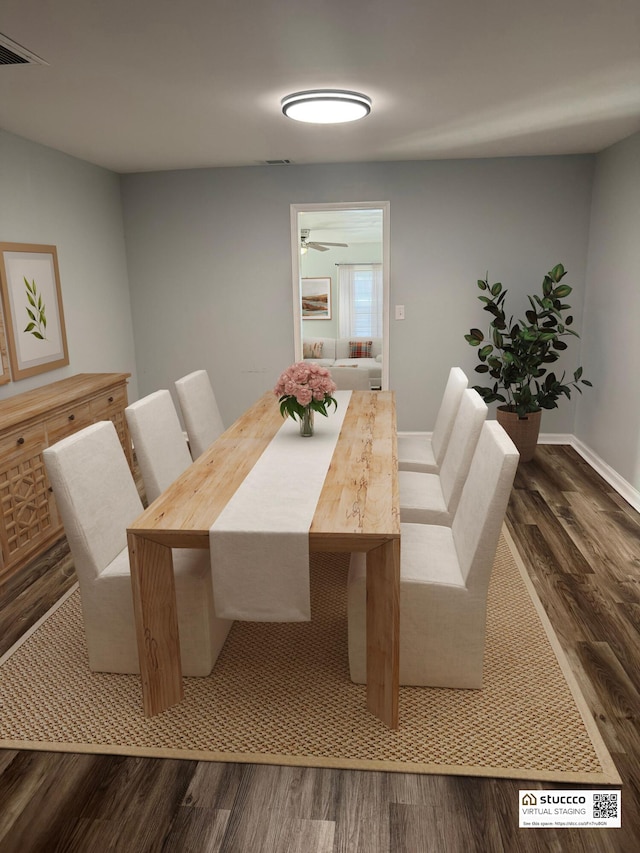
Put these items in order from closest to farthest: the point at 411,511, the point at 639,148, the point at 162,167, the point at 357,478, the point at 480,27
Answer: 1. the point at 480,27
2. the point at 357,478
3. the point at 411,511
4. the point at 639,148
5. the point at 162,167

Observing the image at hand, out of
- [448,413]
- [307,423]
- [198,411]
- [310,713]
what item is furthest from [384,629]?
[198,411]

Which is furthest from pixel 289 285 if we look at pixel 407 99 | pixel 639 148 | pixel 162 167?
pixel 639 148

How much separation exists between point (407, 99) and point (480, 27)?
96 centimetres

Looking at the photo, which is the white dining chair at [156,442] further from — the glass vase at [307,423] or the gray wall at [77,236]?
the gray wall at [77,236]

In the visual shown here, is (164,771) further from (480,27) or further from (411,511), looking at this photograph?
(480,27)

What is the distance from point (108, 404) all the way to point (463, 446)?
2.50 m

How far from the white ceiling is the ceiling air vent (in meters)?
0.04

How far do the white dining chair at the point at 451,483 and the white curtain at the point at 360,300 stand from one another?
7348 millimetres

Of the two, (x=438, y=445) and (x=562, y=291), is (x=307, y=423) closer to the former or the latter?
(x=438, y=445)

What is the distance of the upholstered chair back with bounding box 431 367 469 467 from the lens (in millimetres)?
3518

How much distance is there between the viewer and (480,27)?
2.29m

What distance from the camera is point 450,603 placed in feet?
7.27

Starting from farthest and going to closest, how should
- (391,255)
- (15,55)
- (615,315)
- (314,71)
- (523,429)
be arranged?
(391,255) < (523,429) < (615,315) < (314,71) < (15,55)

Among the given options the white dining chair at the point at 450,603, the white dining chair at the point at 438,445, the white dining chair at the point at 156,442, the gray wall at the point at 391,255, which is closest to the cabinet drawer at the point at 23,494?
the white dining chair at the point at 156,442
